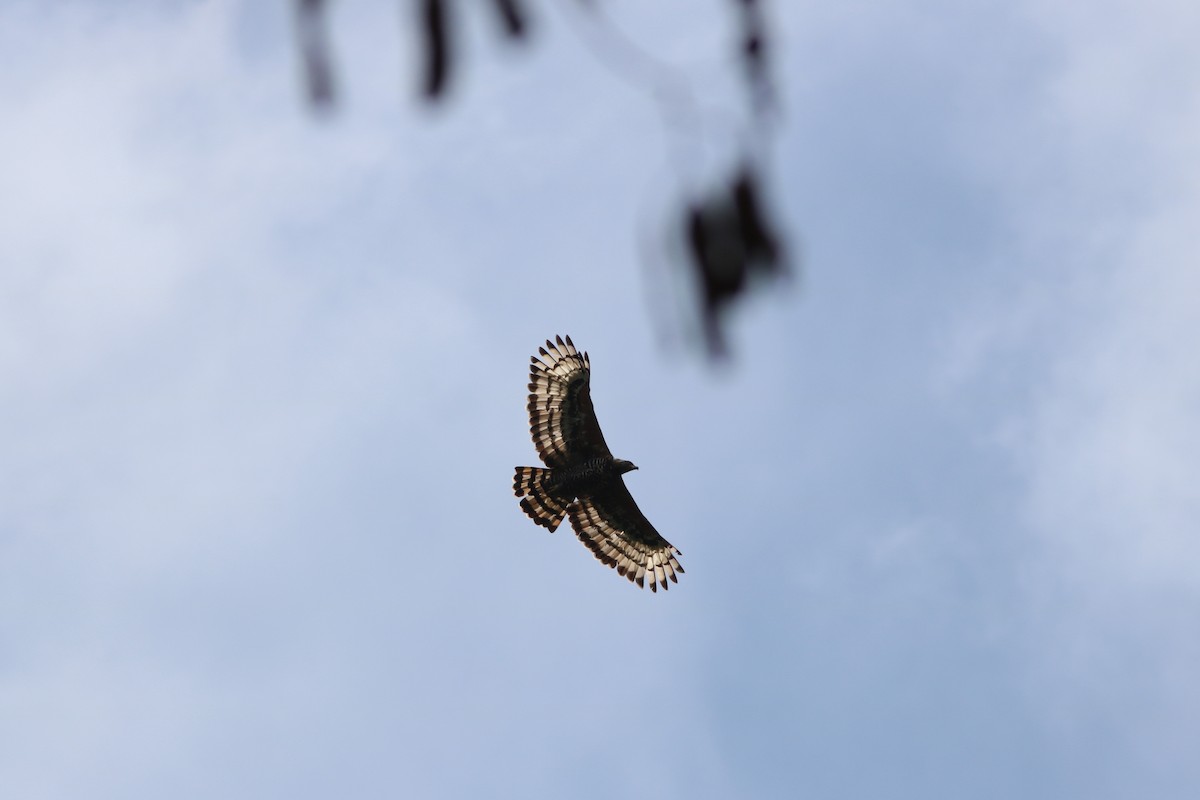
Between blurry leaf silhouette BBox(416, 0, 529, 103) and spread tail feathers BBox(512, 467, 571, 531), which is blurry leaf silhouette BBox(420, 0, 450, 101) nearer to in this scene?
blurry leaf silhouette BBox(416, 0, 529, 103)

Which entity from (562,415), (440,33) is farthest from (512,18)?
(562,415)

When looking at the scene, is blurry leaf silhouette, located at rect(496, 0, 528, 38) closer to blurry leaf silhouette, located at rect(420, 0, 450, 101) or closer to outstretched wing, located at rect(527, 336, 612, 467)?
blurry leaf silhouette, located at rect(420, 0, 450, 101)

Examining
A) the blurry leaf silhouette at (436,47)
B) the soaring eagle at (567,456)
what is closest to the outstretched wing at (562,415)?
the soaring eagle at (567,456)

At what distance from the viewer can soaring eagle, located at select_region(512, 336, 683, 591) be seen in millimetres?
24641

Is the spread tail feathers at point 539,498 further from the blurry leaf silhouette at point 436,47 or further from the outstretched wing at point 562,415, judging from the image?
the blurry leaf silhouette at point 436,47

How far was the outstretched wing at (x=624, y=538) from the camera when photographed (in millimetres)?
25594

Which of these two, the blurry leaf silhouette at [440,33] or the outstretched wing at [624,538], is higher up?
the outstretched wing at [624,538]

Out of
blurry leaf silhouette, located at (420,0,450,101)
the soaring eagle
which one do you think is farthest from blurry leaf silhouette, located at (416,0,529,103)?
the soaring eagle

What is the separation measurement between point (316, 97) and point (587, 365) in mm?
21440

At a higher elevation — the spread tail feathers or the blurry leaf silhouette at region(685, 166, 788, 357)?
the spread tail feathers

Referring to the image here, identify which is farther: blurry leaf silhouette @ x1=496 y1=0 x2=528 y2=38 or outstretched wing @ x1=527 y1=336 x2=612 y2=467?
outstretched wing @ x1=527 y1=336 x2=612 y2=467

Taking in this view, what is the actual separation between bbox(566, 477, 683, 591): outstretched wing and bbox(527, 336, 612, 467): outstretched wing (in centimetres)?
101

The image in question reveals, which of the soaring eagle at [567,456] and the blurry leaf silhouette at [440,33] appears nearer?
the blurry leaf silhouette at [440,33]

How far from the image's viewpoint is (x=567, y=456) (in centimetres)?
2478
